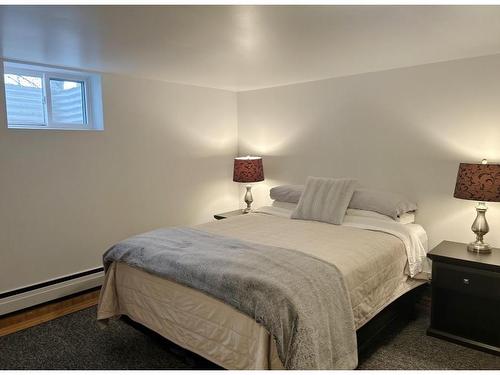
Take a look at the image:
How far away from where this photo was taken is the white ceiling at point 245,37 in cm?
181

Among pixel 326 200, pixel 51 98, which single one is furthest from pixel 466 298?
pixel 51 98

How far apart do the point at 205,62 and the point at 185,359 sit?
220cm

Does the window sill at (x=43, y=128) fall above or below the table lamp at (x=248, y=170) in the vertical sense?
above

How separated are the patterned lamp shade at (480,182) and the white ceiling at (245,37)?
0.85 meters

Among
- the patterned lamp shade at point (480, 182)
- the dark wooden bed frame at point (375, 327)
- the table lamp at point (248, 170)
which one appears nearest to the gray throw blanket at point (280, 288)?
the dark wooden bed frame at point (375, 327)

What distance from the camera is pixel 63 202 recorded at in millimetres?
3049

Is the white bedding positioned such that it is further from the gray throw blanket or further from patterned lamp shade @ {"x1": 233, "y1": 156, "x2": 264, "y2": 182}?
patterned lamp shade @ {"x1": 233, "y1": 156, "x2": 264, "y2": 182}

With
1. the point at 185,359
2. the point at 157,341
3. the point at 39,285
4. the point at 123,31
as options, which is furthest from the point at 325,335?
the point at 39,285

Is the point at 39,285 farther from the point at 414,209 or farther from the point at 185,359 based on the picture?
the point at 414,209

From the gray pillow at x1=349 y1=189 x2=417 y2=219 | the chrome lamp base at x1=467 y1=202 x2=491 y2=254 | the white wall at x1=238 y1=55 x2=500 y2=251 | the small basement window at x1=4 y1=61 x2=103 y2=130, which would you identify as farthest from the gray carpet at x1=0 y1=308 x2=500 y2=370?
the small basement window at x1=4 y1=61 x2=103 y2=130

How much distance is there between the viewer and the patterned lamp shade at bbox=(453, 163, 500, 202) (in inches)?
92.6

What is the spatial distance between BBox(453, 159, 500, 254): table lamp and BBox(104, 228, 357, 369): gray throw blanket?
4.13 feet

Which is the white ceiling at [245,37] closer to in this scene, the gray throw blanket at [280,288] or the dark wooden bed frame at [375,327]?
the gray throw blanket at [280,288]

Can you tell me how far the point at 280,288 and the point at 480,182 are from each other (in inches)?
66.6
